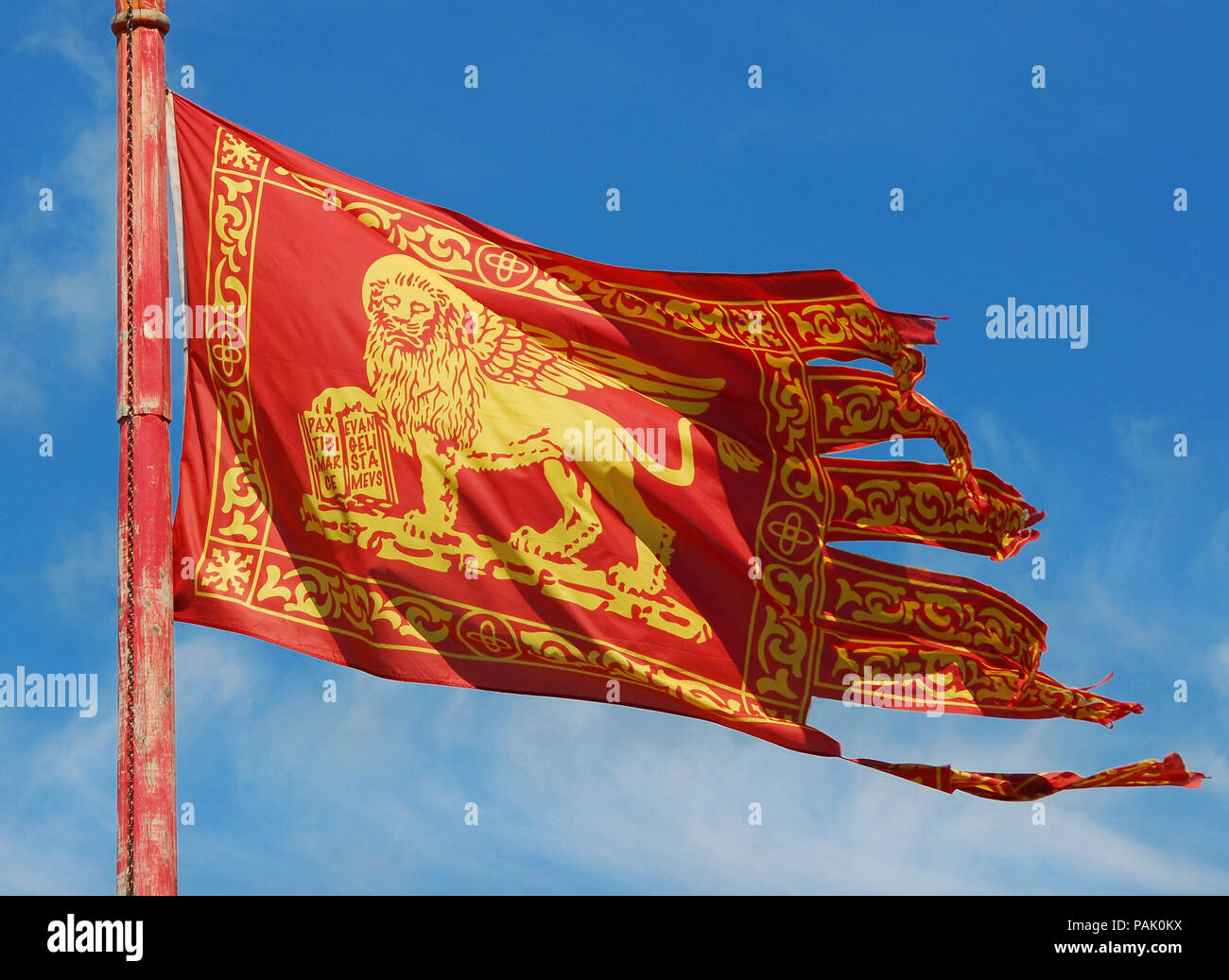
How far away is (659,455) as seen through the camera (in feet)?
41.0

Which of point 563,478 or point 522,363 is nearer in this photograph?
point 563,478

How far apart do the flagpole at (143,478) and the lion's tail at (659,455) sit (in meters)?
3.60

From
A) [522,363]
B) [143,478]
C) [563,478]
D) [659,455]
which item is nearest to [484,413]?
[522,363]

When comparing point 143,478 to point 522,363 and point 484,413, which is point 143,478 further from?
point 522,363

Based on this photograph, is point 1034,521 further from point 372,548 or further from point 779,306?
point 372,548

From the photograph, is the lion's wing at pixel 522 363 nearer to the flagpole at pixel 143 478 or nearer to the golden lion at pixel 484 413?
the golden lion at pixel 484 413

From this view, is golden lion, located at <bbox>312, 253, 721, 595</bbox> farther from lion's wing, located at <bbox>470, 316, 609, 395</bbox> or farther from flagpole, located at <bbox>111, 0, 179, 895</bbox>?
flagpole, located at <bbox>111, 0, 179, 895</bbox>

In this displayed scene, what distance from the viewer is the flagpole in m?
9.07

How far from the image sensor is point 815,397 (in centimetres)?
1277

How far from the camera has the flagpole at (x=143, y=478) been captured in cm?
907

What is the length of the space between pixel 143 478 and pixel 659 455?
4.07 meters

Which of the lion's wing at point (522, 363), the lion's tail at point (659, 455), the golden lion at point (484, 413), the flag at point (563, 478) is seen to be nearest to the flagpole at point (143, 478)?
the flag at point (563, 478)

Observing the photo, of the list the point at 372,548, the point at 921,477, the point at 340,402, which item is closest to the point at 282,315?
the point at 340,402

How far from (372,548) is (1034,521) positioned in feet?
15.5
